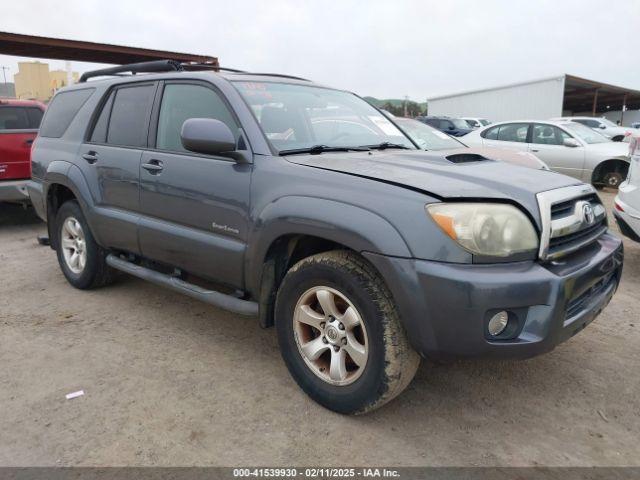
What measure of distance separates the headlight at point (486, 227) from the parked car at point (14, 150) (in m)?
6.34

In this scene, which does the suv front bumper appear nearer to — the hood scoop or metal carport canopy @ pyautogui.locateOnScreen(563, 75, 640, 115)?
the hood scoop

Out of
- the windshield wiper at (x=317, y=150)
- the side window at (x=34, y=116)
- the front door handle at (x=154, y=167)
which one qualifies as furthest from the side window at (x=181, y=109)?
the side window at (x=34, y=116)

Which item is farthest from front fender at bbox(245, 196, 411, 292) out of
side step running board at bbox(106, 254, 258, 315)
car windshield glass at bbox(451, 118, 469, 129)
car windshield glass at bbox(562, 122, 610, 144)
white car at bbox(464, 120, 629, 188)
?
car windshield glass at bbox(451, 118, 469, 129)

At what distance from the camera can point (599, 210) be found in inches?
113

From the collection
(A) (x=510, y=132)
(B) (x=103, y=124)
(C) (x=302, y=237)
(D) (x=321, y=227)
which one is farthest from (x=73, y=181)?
(A) (x=510, y=132)

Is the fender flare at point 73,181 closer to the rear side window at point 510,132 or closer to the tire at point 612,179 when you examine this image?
the rear side window at point 510,132

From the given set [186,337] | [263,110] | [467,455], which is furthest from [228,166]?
[467,455]

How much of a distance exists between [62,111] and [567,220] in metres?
4.28

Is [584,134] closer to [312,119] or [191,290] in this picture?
[312,119]

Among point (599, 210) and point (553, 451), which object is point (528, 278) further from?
point (599, 210)

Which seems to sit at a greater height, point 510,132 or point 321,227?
point 510,132

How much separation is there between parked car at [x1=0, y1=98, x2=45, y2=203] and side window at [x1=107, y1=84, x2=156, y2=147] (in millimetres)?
3544

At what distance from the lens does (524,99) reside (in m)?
27.0

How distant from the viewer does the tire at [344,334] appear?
2.35 m
